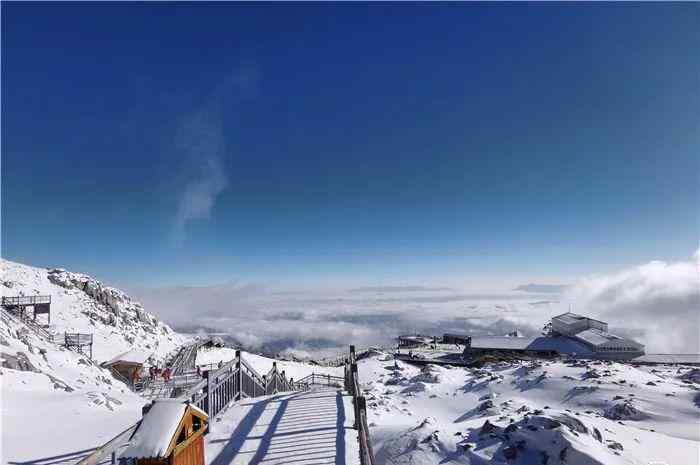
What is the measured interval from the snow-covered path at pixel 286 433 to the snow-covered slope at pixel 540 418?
122 inches

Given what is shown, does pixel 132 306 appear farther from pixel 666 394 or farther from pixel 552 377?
pixel 666 394

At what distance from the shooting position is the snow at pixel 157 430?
4285 mm

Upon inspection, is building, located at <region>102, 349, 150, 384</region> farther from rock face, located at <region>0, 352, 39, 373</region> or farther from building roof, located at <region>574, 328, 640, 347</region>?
building roof, located at <region>574, 328, 640, 347</region>

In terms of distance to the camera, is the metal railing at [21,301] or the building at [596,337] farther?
the building at [596,337]

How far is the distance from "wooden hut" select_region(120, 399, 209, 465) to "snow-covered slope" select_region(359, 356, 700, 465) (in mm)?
8303

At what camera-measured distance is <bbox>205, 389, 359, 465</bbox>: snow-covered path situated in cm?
791

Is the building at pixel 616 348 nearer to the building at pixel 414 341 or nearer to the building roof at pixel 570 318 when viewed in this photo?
the building roof at pixel 570 318

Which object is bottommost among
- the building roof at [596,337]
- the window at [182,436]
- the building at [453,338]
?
the building at [453,338]

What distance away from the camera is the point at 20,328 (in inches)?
848

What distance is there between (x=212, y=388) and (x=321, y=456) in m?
3.88

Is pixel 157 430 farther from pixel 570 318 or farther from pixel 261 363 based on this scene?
pixel 570 318

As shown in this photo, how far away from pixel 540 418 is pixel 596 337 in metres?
47.7

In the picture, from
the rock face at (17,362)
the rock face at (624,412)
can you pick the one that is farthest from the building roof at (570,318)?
the rock face at (17,362)

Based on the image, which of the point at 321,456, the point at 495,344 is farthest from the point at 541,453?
the point at 495,344
